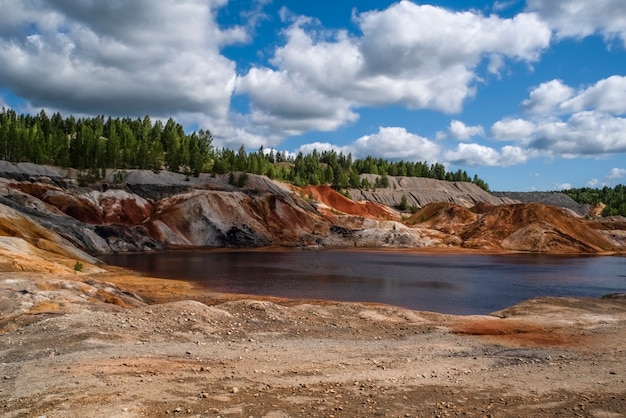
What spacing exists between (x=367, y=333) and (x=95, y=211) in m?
86.5

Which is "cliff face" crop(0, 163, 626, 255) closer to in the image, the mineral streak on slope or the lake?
the mineral streak on slope

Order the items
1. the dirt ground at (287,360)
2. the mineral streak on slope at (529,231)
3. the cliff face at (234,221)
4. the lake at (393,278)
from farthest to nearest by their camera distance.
A: 1. the mineral streak on slope at (529,231)
2. the cliff face at (234,221)
3. the lake at (393,278)
4. the dirt ground at (287,360)

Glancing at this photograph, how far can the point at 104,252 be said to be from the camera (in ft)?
273

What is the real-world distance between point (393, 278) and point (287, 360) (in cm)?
4106

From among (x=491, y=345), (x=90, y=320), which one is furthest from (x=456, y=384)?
(x=90, y=320)

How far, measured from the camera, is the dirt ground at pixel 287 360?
45.4 ft

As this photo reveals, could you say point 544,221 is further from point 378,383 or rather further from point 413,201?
point 378,383

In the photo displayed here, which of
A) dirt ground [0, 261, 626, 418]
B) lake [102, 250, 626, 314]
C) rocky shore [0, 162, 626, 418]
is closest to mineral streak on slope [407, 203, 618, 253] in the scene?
lake [102, 250, 626, 314]

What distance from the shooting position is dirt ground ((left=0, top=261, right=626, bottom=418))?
13.8 meters

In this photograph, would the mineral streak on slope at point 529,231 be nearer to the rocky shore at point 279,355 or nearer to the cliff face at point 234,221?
the cliff face at point 234,221

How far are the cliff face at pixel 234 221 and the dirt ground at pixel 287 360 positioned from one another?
202 ft

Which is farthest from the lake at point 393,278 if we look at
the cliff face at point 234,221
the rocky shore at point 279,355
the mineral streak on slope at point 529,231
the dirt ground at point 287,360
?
the mineral streak on slope at point 529,231

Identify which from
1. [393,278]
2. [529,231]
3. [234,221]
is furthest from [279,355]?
[529,231]

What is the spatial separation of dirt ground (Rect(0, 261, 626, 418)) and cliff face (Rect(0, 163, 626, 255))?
61.5m
